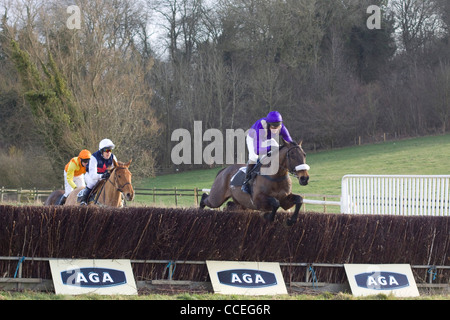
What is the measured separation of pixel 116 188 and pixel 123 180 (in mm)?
195

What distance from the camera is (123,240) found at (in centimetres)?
703

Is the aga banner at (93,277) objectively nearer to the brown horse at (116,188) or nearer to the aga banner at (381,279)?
the brown horse at (116,188)

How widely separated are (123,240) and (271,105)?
3052 cm

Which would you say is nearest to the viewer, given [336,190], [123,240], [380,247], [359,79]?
[123,240]

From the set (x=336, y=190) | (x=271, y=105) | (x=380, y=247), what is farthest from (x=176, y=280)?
(x=271, y=105)

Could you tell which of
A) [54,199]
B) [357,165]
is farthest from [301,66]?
[54,199]

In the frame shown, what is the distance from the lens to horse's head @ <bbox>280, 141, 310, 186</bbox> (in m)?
6.99

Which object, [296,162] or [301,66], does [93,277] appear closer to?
[296,162]

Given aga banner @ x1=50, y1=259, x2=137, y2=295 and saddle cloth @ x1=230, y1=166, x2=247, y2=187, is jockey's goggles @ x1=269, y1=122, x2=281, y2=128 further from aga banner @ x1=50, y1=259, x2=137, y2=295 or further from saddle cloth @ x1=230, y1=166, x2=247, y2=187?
aga banner @ x1=50, y1=259, x2=137, y2=295

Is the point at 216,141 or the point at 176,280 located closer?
the point at 176,280

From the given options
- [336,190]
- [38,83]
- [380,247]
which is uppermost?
[38,83]

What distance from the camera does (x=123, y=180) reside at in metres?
8.74

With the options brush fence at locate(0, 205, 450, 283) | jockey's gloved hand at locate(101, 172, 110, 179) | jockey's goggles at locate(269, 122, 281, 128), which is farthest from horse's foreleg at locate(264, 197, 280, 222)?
jockey's gloved hand at locate(101, 172, 110, 179)
